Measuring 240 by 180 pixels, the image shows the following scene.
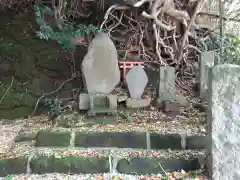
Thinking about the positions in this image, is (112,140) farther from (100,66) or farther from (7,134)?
(7,134)

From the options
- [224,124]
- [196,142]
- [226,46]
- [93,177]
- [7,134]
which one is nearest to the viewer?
[224,124]

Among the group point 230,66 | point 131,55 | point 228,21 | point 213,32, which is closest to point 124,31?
point 131,55

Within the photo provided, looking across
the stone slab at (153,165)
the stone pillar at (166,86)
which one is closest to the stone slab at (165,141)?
the stone slab at (153,165)

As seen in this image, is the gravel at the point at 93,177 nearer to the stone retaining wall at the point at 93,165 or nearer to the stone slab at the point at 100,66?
the stone retaining wall at the point at 93,165

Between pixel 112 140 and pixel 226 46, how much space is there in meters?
2.80

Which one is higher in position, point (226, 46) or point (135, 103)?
point (226, 46)

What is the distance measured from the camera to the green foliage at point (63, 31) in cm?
429

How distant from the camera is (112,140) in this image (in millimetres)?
3334

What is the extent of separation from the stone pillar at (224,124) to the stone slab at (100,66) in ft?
5.82

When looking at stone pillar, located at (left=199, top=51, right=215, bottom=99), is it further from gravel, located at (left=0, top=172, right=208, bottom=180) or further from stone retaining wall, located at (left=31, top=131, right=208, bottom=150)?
gravel, located at (left=0, top=172, right=208, bottom=180)

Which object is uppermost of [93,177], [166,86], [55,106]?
[166,86]

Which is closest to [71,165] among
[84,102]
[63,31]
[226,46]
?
[84,102]

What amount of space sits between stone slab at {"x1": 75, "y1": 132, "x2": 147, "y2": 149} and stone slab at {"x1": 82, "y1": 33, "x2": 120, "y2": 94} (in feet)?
3.04

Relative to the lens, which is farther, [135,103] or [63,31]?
[63,31]
